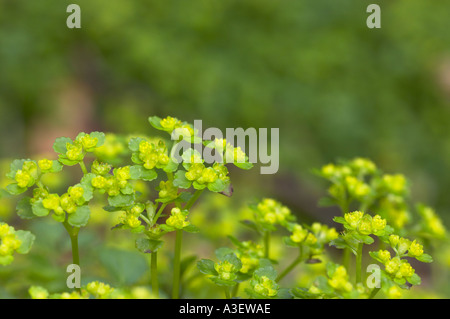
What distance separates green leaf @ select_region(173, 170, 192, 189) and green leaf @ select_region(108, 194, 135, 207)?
5 centimetres

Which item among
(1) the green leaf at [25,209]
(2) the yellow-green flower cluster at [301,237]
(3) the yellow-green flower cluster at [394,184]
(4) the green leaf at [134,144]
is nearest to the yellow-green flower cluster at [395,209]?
(3) the yellow-green flower cluster at [394,184]

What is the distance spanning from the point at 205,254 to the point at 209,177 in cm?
79

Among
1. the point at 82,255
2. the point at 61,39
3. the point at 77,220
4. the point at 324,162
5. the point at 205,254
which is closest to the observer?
the point at 77,220

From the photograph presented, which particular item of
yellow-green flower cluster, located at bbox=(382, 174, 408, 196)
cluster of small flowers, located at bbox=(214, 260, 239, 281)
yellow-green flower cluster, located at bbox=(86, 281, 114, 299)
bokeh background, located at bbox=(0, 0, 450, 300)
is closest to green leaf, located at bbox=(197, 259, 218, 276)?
cluster of small flowers, located at bbox=(214, 260, 239, 281)

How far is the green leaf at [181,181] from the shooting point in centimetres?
56

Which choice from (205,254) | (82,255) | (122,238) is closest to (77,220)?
(82,255)

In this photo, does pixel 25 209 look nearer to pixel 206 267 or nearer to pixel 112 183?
pixel 112 183

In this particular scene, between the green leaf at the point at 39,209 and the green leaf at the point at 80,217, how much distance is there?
0.03m

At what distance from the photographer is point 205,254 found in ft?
4.32

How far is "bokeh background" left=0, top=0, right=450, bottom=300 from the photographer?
2213 mm

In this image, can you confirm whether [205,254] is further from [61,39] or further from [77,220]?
[61,39]

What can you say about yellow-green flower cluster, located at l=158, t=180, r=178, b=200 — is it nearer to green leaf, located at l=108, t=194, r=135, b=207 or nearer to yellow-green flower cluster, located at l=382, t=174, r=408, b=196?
green leaf, located at l=108, t=194, r=135, b=207

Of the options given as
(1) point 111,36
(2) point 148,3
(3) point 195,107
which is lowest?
(3) point 195,107

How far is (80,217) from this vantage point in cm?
53
